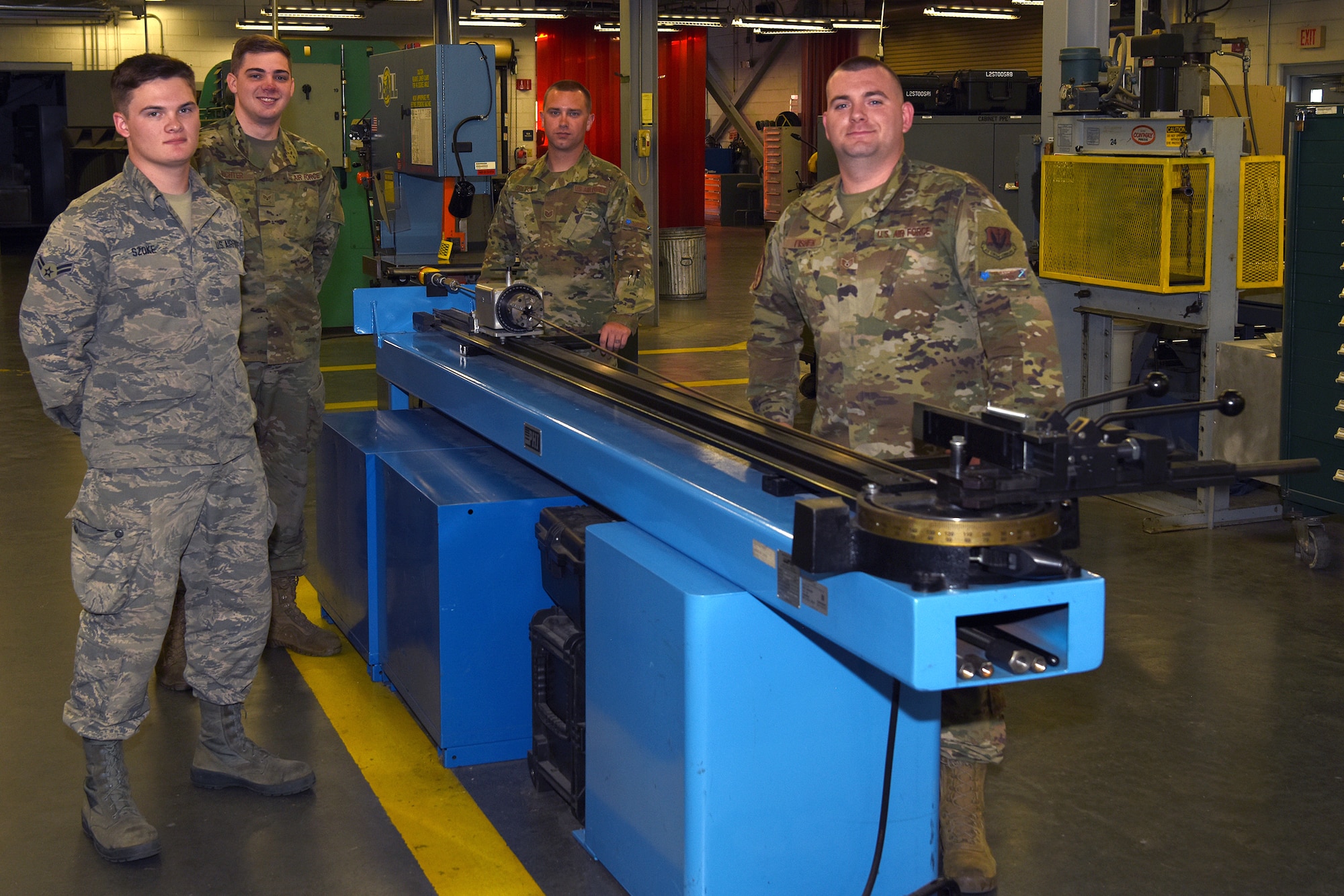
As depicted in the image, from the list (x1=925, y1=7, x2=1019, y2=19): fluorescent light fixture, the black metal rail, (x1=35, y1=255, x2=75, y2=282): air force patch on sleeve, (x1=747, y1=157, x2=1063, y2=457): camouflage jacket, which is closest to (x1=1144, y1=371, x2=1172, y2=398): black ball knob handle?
the black metal rail

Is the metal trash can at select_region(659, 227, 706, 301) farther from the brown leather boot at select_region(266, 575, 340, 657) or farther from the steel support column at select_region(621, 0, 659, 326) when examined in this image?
the brown leather boot at select_region(266, 575, 340, 657)

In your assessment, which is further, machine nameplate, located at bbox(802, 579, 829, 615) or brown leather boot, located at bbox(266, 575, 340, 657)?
brown leather boot, located at bbox(266, 575, 340, 657)

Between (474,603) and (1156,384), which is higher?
(1156,384)

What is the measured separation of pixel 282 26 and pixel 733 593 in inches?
658

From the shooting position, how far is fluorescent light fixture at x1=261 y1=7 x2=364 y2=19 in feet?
50.9

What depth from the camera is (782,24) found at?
16.6 meters

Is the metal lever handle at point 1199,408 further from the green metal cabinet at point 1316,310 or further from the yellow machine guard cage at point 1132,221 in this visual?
the yellow machine guard cage at point 1132,221

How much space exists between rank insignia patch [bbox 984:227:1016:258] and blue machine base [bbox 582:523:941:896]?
80 cm

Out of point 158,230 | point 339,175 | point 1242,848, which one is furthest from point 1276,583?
A: point 339,175

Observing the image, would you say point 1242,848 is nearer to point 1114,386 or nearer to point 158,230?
point 158,230

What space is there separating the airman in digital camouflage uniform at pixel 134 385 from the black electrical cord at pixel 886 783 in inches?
56.6

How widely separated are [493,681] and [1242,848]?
1629 millimetres

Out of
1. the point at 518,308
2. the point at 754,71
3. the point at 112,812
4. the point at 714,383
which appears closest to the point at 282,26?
Answer: the point at 754,71

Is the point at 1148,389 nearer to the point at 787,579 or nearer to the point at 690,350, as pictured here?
the point at 787,579
